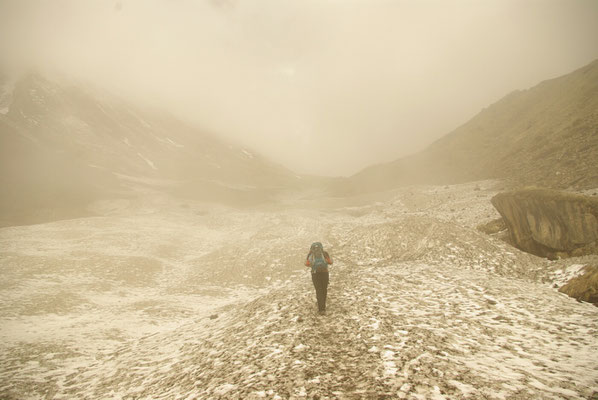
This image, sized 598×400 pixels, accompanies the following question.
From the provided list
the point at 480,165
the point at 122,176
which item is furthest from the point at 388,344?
the point at 122,176

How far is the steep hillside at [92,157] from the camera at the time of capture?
200 feet

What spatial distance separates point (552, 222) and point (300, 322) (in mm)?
18370

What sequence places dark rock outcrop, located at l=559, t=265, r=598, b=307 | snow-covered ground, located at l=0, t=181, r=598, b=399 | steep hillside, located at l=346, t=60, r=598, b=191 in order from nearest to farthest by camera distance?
snow-covered ground, located at l=0, t=181, r=598, b=399 → dark rock outcrop, located at l=559, t=265, r=598, b=307 → steep hillside, located at l=346, t=60, r=598, b=191

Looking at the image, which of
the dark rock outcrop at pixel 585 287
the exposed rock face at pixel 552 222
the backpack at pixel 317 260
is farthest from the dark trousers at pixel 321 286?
the exposed rock face at pixel 552 222

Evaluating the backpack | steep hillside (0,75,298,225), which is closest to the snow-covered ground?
the backpack

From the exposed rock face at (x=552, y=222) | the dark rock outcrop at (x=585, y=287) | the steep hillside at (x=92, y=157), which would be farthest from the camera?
the steep hillside at (x=92, y=157)

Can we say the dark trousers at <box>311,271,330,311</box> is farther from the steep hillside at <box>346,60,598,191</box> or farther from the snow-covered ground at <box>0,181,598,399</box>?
the steep hillside at <box>346,60,598,191</box>

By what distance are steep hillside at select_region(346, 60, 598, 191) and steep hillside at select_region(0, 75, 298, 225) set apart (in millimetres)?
48557

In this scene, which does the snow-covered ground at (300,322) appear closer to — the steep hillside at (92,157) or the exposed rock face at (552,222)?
the exposed rock face at (552,222)

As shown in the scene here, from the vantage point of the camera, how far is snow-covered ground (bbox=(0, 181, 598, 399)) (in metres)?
6.44

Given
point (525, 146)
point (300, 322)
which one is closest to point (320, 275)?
point (300, 322)

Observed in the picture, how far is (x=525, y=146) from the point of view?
182 ft

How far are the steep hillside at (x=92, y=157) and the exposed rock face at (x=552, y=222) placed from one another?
6349 centimetres

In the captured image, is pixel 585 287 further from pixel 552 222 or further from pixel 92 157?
pixel 92 157
